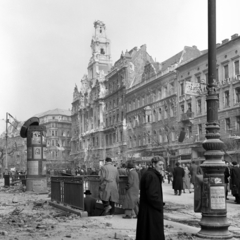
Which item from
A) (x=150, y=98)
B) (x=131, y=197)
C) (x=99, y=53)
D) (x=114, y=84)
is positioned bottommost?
(x=131, y=197)

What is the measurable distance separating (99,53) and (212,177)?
89.3 metres

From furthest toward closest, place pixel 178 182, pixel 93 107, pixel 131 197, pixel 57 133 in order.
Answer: pixel 57 133, pixel 93 107, pixel 178 182, pixel 131 197

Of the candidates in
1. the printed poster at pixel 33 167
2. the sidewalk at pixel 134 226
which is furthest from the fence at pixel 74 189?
the printed poster at pixel 33 167

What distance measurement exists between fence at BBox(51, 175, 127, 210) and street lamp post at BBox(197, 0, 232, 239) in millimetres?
4594

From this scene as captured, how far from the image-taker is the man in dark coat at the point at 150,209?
6543mm

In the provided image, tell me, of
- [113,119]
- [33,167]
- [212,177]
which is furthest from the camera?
[113,119]

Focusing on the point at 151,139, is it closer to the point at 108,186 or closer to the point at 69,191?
the point at 69,191

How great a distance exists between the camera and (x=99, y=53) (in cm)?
9594

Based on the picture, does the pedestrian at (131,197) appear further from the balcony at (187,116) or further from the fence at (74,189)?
the balcony at (187,116)

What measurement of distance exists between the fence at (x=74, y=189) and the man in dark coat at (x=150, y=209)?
5.50 metres

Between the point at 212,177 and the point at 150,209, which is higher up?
the point at 212,177

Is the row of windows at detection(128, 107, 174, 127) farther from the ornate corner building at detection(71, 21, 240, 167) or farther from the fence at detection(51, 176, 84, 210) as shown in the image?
the fence at detection(51, 176, 84, 210)

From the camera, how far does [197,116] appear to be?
157 ft

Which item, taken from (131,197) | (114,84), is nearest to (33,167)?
(131,197)
